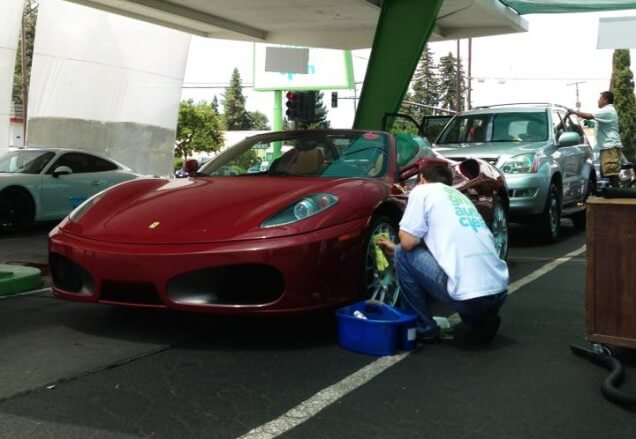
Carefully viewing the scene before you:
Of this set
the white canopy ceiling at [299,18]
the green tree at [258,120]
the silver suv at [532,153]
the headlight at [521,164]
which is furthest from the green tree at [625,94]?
the green tree at [258,120]

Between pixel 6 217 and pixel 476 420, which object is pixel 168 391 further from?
pixel 6 217

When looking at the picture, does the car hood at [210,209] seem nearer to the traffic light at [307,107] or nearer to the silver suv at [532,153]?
the silver suv at [532,153]

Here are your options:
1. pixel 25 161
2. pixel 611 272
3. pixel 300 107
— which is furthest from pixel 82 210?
pixel 300 107

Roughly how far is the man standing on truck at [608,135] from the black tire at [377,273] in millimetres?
6134

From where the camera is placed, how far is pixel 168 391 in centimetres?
329

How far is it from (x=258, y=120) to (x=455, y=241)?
13471 cm

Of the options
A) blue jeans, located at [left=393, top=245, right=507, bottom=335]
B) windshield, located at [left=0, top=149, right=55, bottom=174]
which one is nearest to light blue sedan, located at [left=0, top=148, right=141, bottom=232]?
windshield, located at [left=0, top=149, right=55, bottom=174]

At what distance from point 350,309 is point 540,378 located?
3.72ft

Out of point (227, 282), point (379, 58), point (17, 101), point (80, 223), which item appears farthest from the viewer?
point (17, 101)

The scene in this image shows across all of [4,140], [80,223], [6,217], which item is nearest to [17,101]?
[4,140]

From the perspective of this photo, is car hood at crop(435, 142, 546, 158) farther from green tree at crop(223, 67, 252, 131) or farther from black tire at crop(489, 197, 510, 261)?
green tree at crop(223, 67, 252, 131)

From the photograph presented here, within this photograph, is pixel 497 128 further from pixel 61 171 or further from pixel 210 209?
pixel 61 171

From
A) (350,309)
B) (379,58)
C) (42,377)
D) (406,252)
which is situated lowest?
(42,377)

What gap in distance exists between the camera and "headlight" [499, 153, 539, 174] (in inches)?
327
